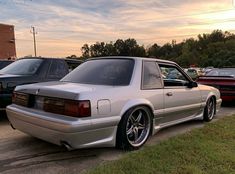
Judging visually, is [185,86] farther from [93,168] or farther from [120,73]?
[93,168]

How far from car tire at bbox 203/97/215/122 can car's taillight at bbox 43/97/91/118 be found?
3.96 m

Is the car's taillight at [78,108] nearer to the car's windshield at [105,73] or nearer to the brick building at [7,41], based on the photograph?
the car's windshield at [105,73]

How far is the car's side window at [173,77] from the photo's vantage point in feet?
19.7

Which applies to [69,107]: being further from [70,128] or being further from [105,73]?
[105,73]

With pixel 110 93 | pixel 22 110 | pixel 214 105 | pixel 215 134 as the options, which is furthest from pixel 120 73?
pixel 214 105

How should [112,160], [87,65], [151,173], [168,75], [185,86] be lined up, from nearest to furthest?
[151,173]
[112,160]
[87,65]
[185,86]
[168,75]

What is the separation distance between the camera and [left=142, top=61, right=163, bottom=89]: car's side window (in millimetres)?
5312

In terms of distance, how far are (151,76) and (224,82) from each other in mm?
5580

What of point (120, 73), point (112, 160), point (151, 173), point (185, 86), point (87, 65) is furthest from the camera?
point (185, 86)

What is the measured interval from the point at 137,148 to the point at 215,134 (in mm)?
1744

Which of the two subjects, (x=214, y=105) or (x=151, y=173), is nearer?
(x=151, y=173)

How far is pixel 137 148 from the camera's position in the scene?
5055 millimetres

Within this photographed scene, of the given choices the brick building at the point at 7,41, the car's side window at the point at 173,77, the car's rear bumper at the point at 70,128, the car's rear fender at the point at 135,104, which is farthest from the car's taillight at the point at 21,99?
the brick building at the point at 7,41

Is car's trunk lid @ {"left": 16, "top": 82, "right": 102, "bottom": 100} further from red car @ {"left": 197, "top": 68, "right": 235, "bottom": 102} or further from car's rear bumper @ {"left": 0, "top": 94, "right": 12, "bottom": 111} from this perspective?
red car @ {"left": 197, "top": 68, "right": 235, "bottom": 102}
